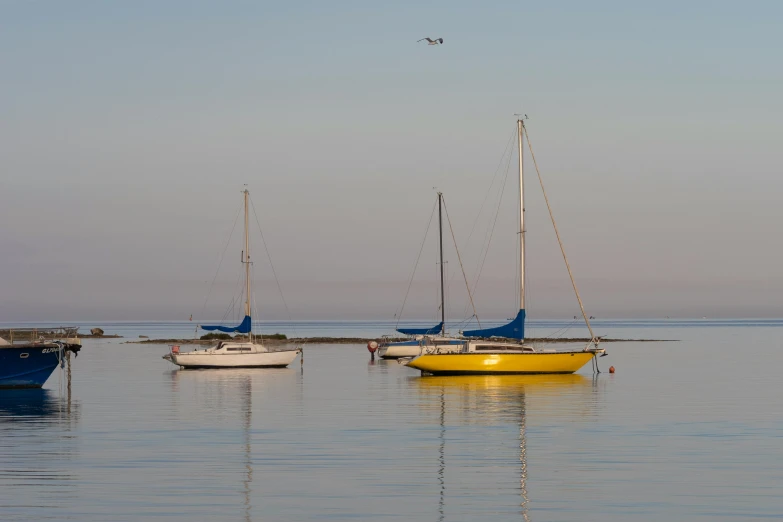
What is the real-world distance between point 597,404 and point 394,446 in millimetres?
17559

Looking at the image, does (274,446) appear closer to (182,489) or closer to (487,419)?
(182,489)

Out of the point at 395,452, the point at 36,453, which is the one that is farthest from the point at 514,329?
the point at 36,453

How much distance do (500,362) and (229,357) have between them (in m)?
22.6

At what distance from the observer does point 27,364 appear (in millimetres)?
54875

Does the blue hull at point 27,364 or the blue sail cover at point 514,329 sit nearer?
the blue hull at point 27,364

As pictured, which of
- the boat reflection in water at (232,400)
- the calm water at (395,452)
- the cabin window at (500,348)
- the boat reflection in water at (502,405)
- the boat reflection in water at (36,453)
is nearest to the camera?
the calm water at (395,452)

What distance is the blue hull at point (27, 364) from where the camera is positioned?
53.9 metres

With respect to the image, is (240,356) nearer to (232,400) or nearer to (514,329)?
(514,329)

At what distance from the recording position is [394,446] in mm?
30969

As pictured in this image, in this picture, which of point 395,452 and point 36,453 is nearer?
point 36,453

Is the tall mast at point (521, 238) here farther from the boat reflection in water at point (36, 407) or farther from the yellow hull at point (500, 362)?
the boat reflection in water at point (36, 407)

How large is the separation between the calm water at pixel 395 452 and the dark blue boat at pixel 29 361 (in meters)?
1.37

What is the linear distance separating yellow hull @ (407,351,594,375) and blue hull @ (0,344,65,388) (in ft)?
71.2

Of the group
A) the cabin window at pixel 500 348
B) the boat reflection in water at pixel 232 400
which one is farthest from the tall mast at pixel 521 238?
the boat reflection in water at pixel 232 400
